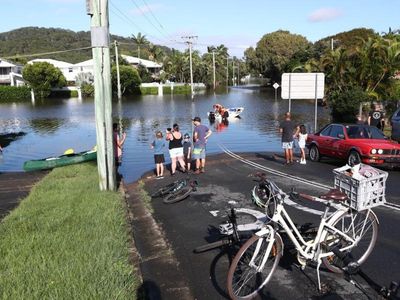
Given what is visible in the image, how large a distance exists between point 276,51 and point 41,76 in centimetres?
5570

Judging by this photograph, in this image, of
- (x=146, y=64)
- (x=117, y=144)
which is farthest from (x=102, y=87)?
(x=146, y=64)

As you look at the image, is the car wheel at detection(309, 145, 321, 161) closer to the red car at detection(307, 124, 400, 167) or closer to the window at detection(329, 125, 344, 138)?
the red car at detection(307, 124, 400, 167)

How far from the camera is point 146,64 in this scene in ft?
343

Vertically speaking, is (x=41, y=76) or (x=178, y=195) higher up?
(x=41, y=76)

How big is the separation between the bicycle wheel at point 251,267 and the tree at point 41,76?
82.9m

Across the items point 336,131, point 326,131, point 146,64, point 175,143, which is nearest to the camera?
point 175,143

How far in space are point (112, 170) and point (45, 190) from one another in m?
2.03

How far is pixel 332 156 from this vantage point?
1648 cm

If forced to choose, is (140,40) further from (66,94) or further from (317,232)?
(317,232)

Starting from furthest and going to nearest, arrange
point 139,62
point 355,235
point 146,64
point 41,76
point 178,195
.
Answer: point 146,64
point 139,62
point 41,76
point 178,195
point 355,235

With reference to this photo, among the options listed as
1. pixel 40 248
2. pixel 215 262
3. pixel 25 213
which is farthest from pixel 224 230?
pixel 25 213

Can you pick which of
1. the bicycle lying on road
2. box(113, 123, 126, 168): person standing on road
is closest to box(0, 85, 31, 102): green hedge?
box(113, 123, 126, 168): person standing on road

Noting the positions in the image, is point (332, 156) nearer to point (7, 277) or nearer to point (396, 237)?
point (396, 237)

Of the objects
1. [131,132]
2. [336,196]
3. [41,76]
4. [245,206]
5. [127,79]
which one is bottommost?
[131,132]
